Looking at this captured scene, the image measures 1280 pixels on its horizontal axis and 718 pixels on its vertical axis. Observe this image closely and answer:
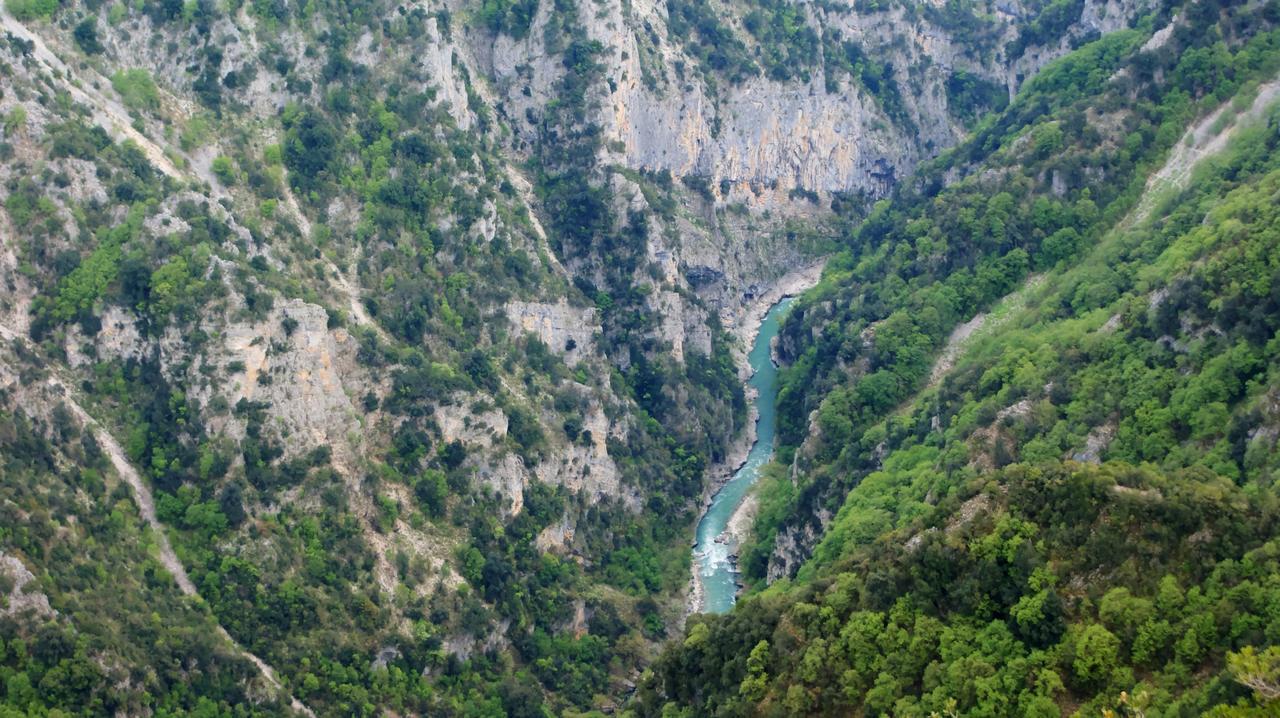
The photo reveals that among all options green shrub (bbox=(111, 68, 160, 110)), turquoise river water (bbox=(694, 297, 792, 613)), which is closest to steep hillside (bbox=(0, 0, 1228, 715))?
green shrub (bbox=(111, 68, 160, 110))

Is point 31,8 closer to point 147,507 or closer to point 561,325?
point 147,507

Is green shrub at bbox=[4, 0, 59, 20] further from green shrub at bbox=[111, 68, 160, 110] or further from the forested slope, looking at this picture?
the forested slope

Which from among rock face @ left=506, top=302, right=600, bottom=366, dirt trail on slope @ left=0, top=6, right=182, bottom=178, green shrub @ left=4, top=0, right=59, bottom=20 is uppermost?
green shrub @ left=4, top=0, right=59, bottom=20

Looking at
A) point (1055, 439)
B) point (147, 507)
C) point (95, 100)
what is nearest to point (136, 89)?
point (95, 100)

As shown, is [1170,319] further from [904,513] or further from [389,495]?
[389,495]

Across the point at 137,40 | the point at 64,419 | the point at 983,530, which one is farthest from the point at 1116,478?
the point at 137,40

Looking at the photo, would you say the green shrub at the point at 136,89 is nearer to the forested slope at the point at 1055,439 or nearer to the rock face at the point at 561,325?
the rock face at the point at 561,325
